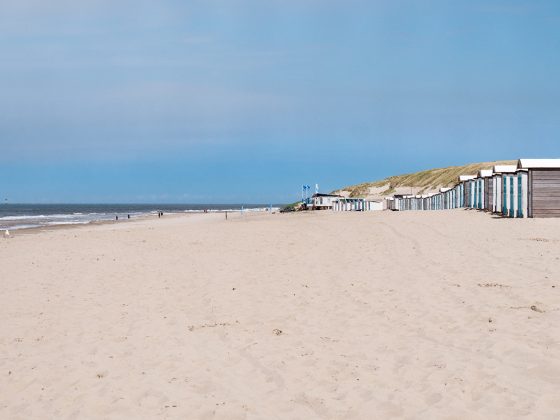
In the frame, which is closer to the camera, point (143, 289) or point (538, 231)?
point (143, 289)

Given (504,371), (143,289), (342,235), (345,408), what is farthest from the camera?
(342,235)

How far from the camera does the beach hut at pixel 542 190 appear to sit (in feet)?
95.1

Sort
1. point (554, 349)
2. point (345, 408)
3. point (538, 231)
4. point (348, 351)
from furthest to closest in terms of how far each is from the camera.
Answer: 1. point (538, 231)
2. point (348, 351)
3. point (554, 349)
4. point (345, 408)

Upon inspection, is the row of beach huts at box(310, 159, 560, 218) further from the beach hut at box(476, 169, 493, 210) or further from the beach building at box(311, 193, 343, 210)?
the beach building at box(311, 193, 343, 210)

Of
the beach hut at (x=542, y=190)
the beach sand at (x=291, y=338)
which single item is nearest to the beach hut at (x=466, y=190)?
the beach hut at (x=542, y=190)

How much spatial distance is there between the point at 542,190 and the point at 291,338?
2407 cm

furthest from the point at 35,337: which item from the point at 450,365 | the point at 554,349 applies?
the point at 554,349

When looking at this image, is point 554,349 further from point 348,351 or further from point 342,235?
point 342,235

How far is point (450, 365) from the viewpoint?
7.29 m

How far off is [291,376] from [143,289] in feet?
24.5

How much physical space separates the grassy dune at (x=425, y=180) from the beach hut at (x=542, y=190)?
70614 mm

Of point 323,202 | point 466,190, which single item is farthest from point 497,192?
point 323,202

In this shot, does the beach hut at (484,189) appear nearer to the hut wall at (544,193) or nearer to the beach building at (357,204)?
the hut wall at (544,193)

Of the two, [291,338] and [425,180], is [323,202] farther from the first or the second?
[291,338]
